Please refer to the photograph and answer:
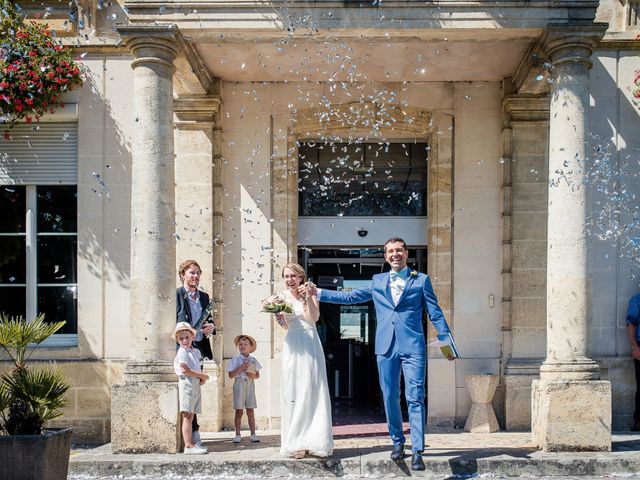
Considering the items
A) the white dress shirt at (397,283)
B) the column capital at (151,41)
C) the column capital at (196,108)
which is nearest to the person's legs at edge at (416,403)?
the white dress shirt at (397,283)

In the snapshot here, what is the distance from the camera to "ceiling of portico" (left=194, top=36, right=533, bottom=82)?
9531 millimetres

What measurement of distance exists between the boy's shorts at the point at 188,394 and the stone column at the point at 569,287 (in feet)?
11.1

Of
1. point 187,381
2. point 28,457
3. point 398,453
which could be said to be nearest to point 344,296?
point 398,453

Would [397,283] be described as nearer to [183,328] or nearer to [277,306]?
[277,306]

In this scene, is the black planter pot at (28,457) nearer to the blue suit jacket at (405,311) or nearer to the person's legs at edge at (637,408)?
the blue suit jacket at (405,311)

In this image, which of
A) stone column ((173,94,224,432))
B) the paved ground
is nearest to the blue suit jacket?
the paved ground

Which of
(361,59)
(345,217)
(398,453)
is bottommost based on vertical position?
Answer: (398,453)

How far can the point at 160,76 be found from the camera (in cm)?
883

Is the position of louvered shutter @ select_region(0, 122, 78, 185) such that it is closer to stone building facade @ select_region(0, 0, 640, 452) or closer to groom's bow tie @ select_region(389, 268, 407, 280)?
stone building facade @ select_region(0, 0, 640, 452)

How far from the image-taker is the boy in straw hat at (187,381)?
8492 millimetres

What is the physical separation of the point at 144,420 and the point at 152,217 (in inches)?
77.5

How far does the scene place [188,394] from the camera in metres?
8.52

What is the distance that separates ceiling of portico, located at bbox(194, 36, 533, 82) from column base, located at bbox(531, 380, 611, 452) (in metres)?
3.62

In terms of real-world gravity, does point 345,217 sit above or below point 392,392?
above
